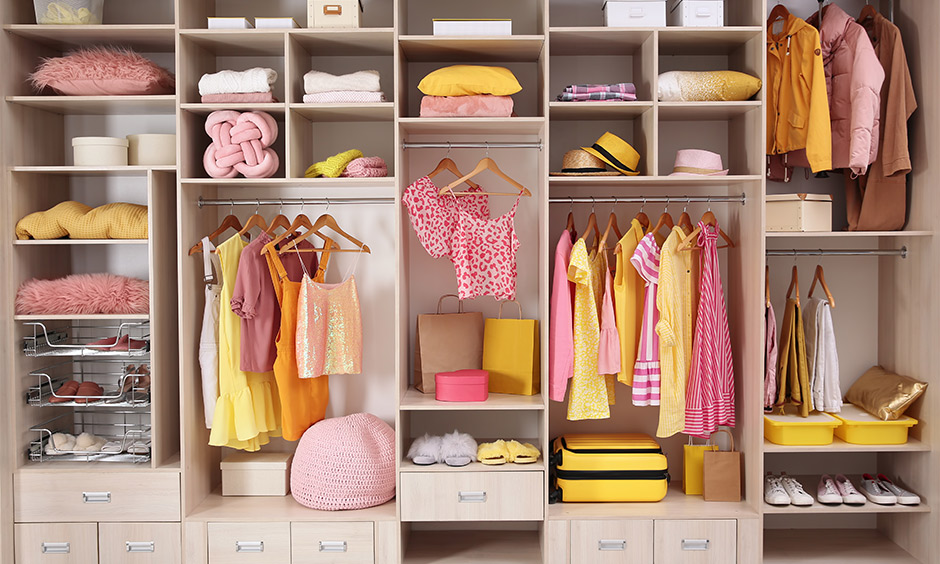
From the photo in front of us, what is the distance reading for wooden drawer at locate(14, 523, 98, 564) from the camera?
3049mm

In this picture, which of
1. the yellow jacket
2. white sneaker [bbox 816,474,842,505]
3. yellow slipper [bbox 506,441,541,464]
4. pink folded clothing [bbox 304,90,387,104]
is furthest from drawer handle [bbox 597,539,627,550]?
pink folded clothing [bbox 304,90,387,104]

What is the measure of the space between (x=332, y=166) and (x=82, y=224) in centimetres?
107

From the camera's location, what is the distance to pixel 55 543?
305 centimetres

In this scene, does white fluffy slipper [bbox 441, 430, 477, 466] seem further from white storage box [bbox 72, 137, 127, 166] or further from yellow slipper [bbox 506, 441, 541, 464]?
white storage box [bbox 72, 137, 127, 166]

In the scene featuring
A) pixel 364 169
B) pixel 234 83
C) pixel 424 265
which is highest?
pixel 234 83

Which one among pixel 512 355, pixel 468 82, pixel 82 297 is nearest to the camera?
pixel 468 82

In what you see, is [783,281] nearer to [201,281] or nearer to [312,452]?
[312,452]

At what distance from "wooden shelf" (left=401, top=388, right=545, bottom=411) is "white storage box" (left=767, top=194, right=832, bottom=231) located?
4.11 ft

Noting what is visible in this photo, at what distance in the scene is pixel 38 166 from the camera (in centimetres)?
313

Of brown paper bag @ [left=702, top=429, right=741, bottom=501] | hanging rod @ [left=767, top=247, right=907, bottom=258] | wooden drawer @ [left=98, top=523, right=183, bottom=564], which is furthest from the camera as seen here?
hanging rod @ [left=767, top=247, right=907, bottom=258]

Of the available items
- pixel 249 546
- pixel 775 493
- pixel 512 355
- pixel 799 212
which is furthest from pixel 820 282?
pixel 249 546

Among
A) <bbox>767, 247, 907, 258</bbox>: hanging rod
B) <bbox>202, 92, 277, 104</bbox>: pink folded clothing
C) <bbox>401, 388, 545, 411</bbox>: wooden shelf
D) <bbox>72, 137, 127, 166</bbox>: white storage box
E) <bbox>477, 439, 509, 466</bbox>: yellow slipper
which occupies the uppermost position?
<bbox>202, 92, 277, 104</bbox>: pink folded clothing

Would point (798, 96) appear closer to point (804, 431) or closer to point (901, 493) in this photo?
point (804, 431)

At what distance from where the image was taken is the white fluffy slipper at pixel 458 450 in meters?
3.07
